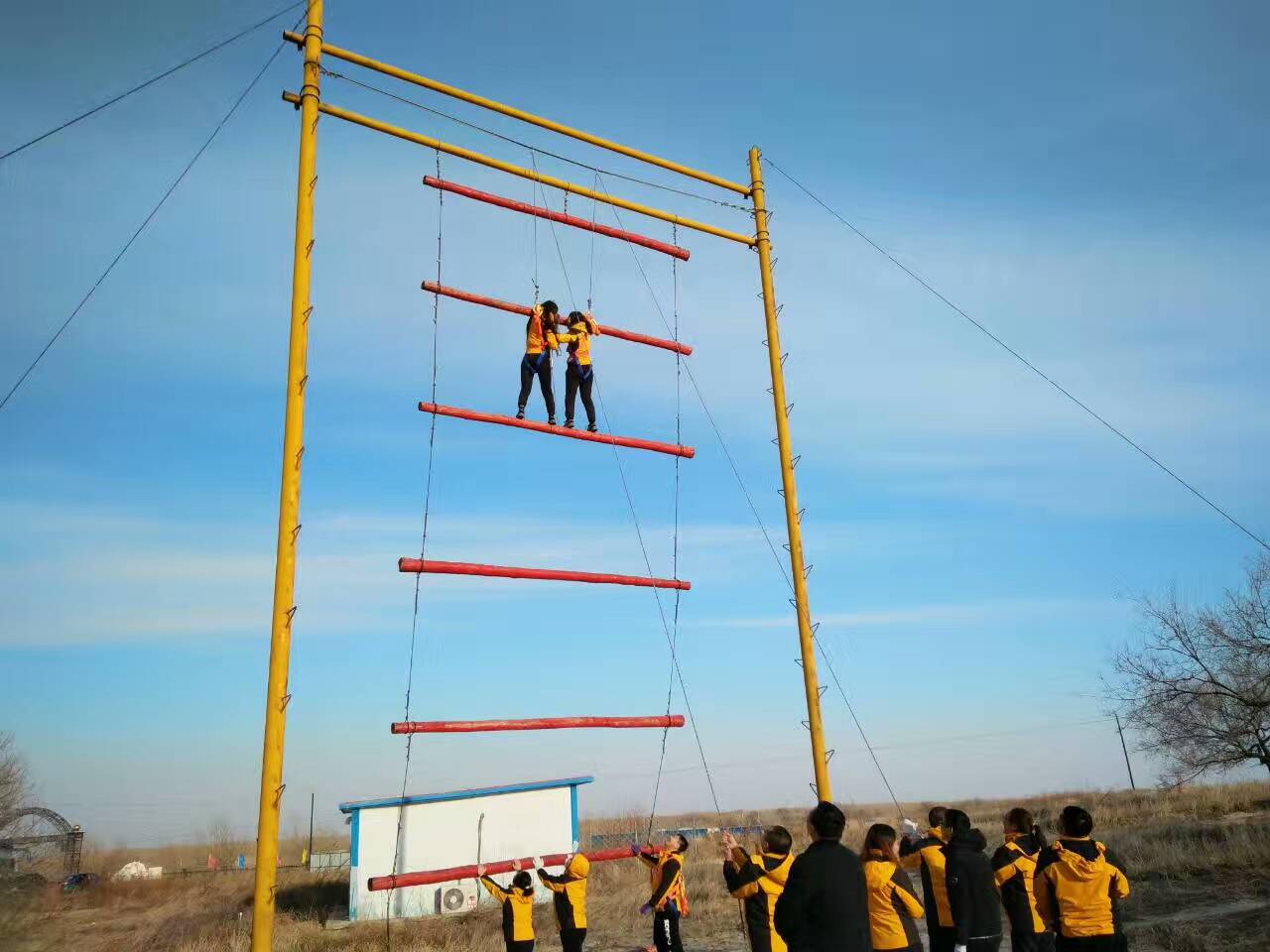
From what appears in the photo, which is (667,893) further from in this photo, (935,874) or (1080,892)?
(1080,892)

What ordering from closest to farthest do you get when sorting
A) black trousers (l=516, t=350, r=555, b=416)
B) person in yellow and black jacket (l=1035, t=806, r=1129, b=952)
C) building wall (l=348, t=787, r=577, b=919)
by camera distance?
person in yellow and black jacket (l=1035, t=806, r=1129, b=952) < black trousers (l=516, t=350, r=555, b=416) < building wall (l=348, t=787, r=577, b=919)

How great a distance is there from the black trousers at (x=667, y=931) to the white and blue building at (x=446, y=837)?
24.4 feet

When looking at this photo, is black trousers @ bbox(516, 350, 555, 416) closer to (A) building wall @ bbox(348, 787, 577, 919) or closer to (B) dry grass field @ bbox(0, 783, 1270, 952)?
(B) dry grass field @ bbox(0, 783, 1270, 952)

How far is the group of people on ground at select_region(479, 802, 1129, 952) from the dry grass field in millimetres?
4795

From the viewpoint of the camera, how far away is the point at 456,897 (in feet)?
49.8

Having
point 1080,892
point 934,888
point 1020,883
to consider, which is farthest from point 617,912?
point 1080,892

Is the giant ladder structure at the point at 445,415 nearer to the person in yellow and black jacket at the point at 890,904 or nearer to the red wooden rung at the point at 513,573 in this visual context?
the red wooden rung at the point at 513,573

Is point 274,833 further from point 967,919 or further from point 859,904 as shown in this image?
point 967,919

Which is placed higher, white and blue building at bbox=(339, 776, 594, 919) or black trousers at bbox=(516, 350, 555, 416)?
black trousers at bbox=(516, 350, 555, 416)

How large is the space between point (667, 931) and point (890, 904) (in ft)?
9.67

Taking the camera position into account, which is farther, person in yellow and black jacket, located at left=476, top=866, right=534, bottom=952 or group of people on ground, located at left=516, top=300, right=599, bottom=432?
group of people on ground, located at left=516, top=300, right=599, bottom=432

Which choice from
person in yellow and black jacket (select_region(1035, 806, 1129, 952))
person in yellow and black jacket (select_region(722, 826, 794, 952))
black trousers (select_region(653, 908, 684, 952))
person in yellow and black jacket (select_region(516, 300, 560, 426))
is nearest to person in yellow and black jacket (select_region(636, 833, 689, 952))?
black trousers (select_region(653, 908, 684, 952))

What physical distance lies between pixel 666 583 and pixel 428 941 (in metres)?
6.56

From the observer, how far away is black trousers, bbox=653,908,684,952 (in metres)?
8.10
